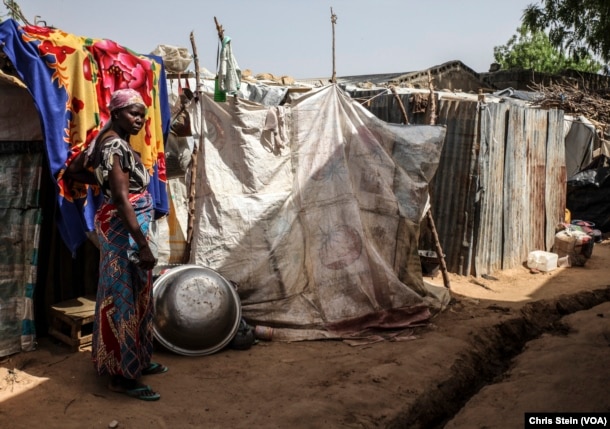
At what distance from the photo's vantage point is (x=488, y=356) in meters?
4.92

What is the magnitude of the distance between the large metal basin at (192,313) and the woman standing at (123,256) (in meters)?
0.67

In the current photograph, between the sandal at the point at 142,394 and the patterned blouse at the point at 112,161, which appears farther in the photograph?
the sandal at the point at 142,394

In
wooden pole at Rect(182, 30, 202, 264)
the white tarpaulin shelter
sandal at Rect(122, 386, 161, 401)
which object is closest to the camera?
sandal at Rect(122, 386, 161, 401)

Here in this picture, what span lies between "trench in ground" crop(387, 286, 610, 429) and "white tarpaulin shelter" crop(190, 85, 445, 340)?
0.72 meters

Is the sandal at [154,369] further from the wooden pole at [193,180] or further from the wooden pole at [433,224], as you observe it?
the wooden pole at [433,224]

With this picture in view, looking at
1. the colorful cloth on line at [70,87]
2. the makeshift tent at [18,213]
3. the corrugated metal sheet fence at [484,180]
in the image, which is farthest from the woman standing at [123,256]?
the corrugated metal sheet fence at [484,180]

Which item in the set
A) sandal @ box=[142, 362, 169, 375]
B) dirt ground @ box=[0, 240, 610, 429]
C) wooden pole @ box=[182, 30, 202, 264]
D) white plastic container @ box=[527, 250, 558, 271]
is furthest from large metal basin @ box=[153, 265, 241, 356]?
white plastic container @ box=[527, 250, 558, 271]

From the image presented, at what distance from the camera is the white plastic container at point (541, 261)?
8.17 m

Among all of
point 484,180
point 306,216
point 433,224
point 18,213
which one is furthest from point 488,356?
point 18,213

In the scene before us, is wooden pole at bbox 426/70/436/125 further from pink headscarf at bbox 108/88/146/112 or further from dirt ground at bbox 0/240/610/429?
pink headscarf at bbox 108/88/146/112

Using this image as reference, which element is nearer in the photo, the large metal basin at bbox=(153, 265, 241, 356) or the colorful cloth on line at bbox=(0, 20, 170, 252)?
the colorful cloth on line at bbox=(0, 20, 170, 252)

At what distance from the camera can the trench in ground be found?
3832 millimetres

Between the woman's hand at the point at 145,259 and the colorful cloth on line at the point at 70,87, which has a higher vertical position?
the colorful cloth on line at the point at 70,87

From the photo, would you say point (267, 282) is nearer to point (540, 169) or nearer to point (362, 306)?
point (362, 306)
